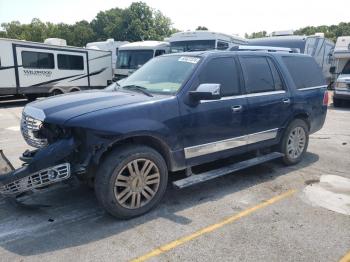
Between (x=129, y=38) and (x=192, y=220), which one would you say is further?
(x=129, y=38)

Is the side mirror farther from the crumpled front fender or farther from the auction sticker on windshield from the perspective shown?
the crumpled front fender

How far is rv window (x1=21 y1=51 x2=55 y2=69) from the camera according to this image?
15266 mm

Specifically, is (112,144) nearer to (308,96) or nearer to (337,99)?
(308,96)

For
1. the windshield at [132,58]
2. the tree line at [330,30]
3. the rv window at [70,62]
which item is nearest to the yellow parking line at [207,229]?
the windshield at [132,58]

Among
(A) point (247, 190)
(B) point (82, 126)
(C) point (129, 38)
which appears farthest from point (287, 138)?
(C) point (129, 38)

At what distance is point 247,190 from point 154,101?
1.94 metres

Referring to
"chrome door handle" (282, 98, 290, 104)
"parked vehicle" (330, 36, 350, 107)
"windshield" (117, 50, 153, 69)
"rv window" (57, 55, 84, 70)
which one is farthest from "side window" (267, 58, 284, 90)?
"rv window" (57, 55, 84, 70)

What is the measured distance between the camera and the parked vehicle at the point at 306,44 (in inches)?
672

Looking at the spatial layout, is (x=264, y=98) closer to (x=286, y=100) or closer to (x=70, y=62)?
(x=286, y=100)

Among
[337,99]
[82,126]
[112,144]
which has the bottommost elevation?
[337,99]

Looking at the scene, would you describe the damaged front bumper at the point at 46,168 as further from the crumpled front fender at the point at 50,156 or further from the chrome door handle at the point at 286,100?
the chrome door handle at the point at 286,100

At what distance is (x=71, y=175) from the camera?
368 centimetres

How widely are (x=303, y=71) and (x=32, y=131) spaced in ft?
15.1

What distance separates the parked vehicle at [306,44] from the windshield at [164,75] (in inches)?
470
